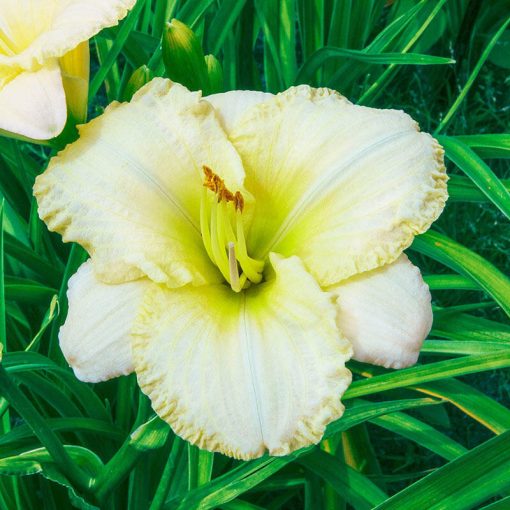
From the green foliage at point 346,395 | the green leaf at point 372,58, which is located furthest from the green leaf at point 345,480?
the green leaf at point 372,58

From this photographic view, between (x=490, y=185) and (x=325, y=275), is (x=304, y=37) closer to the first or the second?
(x=490, y=185)

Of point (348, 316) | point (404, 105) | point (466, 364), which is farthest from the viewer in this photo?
point (404, 105)

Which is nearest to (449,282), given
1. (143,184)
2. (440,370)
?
(440,370)

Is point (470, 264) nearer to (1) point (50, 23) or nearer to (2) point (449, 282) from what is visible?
(2) point (449, 282)

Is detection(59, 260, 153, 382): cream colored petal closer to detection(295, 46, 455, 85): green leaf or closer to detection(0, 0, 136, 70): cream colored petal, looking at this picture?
detection(0, 0, 136, 70): cream colored petal

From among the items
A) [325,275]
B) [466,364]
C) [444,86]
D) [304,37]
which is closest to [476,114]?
[444,86]
